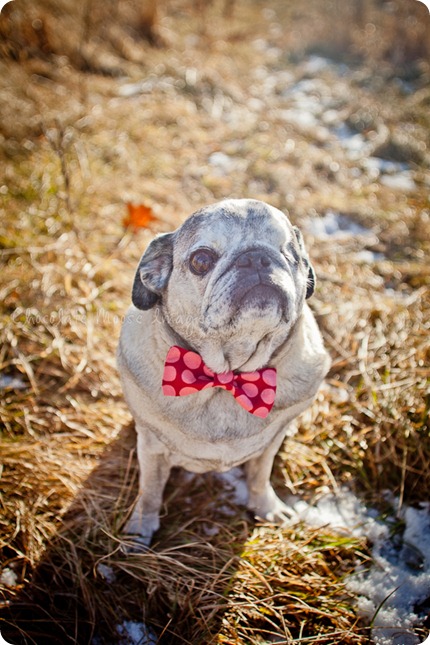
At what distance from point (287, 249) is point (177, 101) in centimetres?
664

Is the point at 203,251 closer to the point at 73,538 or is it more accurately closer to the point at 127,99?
the point at 73,538

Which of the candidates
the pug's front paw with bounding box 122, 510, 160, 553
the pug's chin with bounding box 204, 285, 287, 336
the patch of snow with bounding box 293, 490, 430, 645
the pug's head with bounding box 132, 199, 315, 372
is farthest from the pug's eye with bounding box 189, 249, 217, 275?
the patch of snow with bounding box 293, 490, 430, 645

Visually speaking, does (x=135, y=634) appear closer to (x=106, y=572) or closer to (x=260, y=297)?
(x=106, y=572)

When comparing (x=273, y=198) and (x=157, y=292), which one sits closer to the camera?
(x=157, y=292)

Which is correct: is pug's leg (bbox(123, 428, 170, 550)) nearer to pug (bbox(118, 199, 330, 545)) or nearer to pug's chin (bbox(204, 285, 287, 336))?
pug (bbox(118, 199, 330, 545))

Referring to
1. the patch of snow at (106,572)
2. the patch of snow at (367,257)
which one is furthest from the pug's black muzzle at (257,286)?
the patch of snow at (367,257)

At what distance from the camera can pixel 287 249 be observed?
2117mm

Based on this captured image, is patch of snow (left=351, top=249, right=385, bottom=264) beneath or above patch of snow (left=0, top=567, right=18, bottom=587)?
beneath

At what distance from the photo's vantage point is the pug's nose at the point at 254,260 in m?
1.84

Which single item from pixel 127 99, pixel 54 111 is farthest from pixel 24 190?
pixel 127 99

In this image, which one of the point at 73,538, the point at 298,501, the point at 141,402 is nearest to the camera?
the point at 141,402

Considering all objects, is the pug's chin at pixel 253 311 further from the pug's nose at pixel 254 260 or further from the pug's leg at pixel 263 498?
the pug's leg at pixel 263 498

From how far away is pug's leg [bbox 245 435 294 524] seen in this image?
2578 millimetres

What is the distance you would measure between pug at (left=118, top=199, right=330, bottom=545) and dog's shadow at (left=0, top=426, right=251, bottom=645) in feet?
1.77
